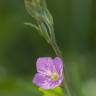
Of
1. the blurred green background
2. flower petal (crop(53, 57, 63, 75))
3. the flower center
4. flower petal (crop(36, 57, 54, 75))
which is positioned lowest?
the blurred green background

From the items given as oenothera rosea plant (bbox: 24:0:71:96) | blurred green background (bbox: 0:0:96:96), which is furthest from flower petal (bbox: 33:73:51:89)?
blurred green background (bbox: 0:0:96:96)

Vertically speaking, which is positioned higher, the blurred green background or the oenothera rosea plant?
the oenothera rosea plant

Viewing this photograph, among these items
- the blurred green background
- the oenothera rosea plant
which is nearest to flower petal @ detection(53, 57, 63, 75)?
the oenothera rosea plant

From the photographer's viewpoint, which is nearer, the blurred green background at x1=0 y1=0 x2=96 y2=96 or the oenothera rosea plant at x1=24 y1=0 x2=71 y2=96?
the oenothera rosea plant at x1=24 y1=0 x2=71 y2=96

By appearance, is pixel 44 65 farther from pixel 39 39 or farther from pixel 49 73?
pixel 39 39

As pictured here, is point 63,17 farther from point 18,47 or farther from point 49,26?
point 49,26

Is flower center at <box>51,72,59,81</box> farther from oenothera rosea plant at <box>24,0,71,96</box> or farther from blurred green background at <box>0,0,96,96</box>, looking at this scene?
blurred green background at <box>0,0,96,96</box>

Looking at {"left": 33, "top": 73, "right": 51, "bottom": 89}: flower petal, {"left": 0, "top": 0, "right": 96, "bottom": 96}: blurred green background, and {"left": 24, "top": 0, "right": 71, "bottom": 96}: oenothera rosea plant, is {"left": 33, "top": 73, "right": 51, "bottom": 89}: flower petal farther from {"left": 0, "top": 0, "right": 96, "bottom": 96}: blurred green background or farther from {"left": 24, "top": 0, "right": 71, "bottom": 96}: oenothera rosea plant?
{"left": 0, "top": 0, "right": 96, "bottom": 96}: blurred green background

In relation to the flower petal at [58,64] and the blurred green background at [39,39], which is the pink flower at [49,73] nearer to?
the flower petal at [58,64]
